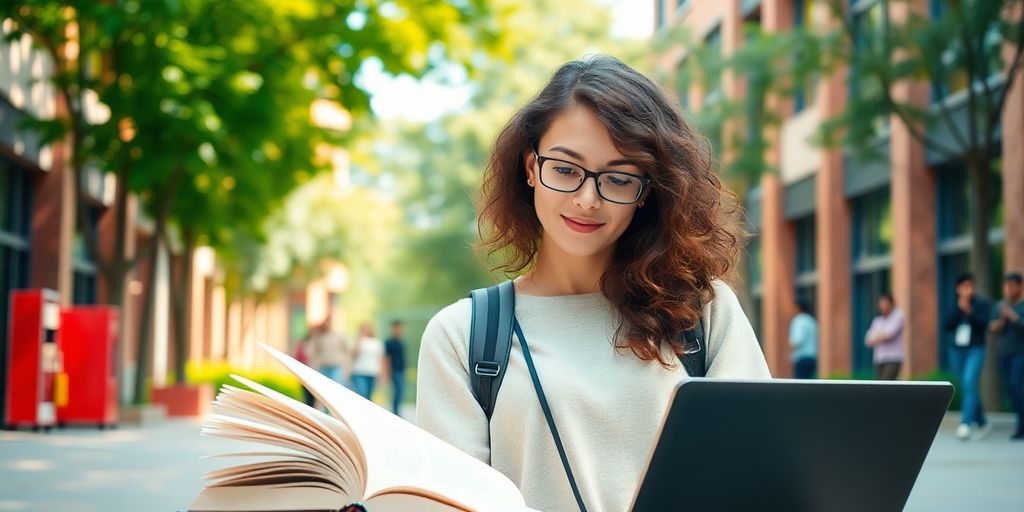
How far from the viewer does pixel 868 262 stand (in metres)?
22.8

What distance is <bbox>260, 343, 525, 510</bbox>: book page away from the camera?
5.19ft

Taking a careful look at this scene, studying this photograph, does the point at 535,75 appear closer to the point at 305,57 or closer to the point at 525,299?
the point at 305,57

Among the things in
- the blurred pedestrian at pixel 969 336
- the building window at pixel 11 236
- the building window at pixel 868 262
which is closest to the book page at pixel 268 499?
the blurred pedestrian at pixel 969 336

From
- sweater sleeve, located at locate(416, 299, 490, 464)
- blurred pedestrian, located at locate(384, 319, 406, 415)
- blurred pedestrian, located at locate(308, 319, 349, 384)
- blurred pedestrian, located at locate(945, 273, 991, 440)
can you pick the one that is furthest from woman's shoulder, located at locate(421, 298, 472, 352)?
blurred pedestrian, located at locate(384, 319, 406, 415)

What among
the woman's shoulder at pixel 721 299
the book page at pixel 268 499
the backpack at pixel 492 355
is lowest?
the book page at pixel 268 499

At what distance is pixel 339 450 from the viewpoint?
1.72 metres

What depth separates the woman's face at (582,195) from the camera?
2.19 metres

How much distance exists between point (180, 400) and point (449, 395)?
19.3m

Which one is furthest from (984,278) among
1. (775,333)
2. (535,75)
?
(535,75)

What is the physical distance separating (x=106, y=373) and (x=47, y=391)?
846 mm

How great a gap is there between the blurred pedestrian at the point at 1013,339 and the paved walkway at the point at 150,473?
45 cm

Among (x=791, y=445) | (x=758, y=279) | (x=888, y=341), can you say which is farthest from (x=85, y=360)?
(x=758, y=279)

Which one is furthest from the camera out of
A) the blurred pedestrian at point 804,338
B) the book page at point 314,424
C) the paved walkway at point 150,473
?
the blurred pedestrian at point 804,338

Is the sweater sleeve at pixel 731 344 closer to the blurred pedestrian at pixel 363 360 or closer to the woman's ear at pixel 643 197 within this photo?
the woman's ear at pixel 643 197
